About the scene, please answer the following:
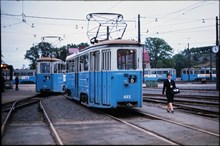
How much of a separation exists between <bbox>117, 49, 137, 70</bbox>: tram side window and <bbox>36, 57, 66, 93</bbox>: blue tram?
1494cm

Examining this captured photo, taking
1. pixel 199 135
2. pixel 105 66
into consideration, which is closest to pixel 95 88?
pixel 105 66

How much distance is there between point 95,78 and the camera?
1498 centimetres

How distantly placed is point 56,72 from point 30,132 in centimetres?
1840

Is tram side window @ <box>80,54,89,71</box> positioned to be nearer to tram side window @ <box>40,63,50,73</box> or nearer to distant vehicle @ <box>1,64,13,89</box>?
tram side window @ <box>40,63,50,73</box>

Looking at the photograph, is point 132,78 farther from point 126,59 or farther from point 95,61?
point 95,61

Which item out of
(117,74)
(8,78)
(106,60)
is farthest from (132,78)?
(8,78)

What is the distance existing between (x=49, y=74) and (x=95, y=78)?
13.8 m

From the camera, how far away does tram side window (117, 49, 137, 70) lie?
13.8 metres

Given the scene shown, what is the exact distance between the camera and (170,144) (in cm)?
800

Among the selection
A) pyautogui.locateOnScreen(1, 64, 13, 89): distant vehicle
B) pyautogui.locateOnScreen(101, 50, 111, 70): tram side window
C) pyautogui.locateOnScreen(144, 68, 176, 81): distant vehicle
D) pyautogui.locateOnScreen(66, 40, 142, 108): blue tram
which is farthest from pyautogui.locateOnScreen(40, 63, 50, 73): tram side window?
pyautogui.locateOnScreen(144, 68, 176, 81): distant vehicle

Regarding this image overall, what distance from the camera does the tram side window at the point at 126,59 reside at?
13781mm

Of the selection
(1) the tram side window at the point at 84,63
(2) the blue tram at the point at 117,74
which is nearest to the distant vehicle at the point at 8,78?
(1) the tram side window at the point at 84,63

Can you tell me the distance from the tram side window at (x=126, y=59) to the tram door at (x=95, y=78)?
1.34 metres

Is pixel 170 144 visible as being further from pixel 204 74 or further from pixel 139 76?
pixel 204 74
